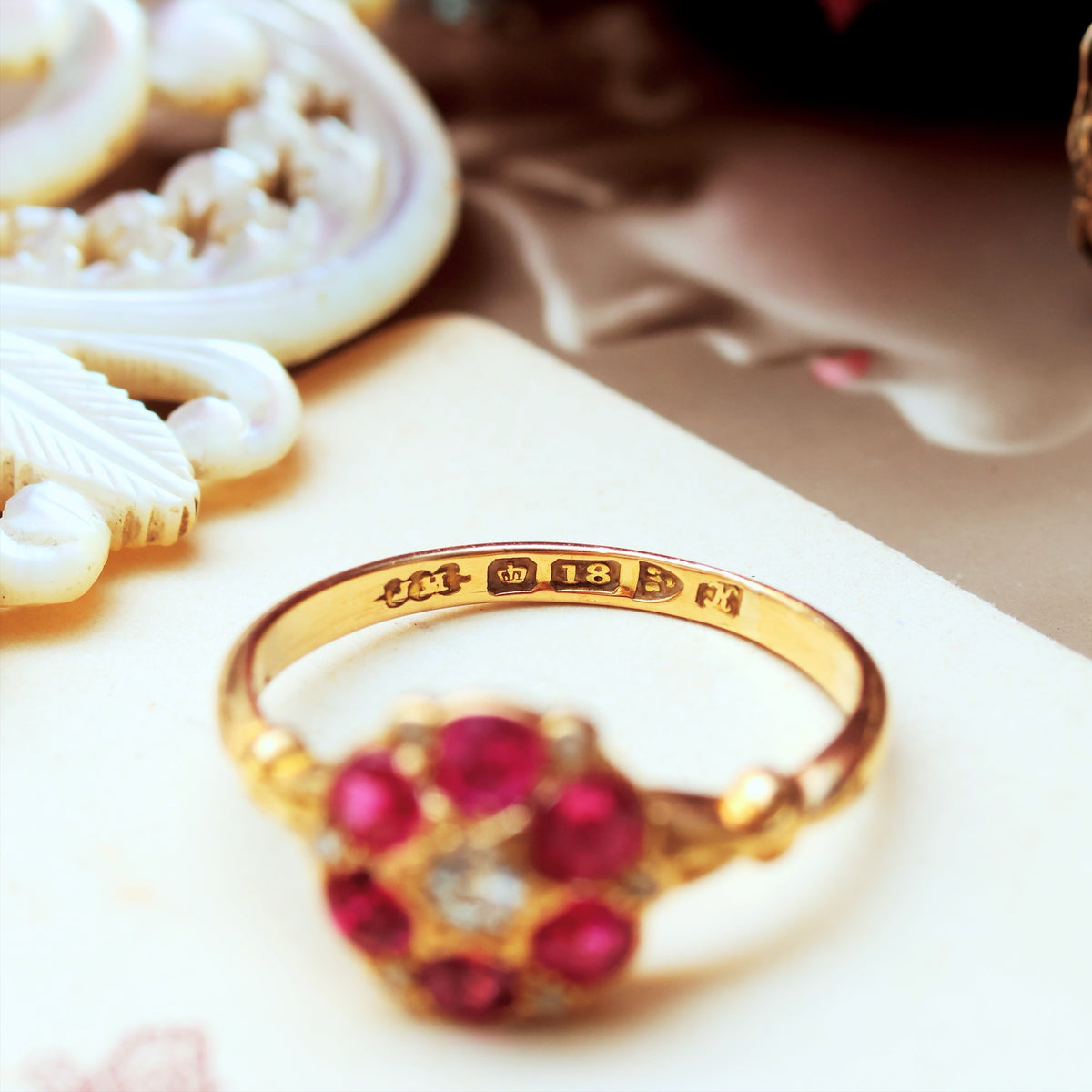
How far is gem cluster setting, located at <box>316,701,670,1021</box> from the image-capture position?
47 cm

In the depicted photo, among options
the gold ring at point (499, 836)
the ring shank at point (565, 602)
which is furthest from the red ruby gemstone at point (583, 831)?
the ring shank at point (565, 602)

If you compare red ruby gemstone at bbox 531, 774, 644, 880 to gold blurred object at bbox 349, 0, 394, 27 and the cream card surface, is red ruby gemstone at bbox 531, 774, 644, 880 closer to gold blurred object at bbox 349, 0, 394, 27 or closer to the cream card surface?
the cream card surface

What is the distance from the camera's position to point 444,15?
1472mm

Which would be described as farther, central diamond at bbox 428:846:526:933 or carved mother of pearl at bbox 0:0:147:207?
carved mother of pearl at bbox 0:0:147:207

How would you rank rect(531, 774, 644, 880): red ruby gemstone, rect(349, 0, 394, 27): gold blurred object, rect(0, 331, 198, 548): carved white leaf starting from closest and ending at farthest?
rect(531, 774, 644, 880): red ruby gemstone → rect(0, 331, 198, 548): carved white leaf → rect(349, 0, 394, 27): gold blurred object

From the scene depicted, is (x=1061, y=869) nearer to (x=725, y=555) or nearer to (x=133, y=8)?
(x=725, y=555)

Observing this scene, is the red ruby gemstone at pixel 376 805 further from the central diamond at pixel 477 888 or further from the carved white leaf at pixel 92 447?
the carved white leaf at pixel 92 447

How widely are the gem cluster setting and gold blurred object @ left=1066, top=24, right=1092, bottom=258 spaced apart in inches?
25.5

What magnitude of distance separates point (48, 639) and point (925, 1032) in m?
0.50

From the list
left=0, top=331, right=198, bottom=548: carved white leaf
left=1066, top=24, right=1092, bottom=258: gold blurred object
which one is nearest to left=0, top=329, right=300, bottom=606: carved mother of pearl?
left=0, top=331, right=198, bottom=548: carved white leaf

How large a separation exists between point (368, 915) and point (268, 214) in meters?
0.62

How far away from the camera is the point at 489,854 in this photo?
1.52 ft

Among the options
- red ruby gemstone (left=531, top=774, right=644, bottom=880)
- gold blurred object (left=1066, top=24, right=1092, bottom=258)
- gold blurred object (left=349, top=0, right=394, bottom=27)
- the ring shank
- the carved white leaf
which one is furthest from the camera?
gold blurred object (left=349, top=0, right=394, bottom=27)

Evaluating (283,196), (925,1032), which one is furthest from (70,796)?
(283,196)
